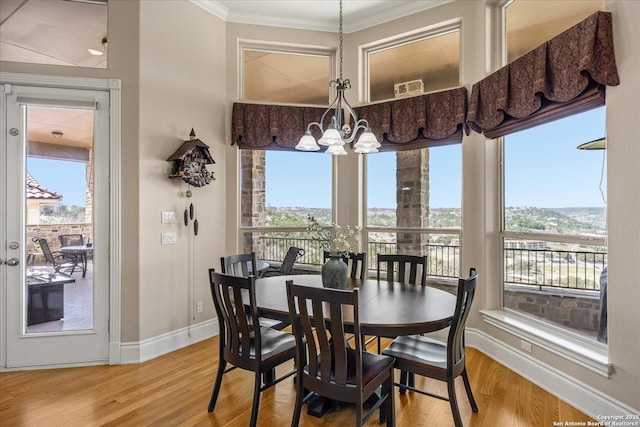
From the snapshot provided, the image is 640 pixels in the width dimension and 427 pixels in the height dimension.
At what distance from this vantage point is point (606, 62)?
2.23m

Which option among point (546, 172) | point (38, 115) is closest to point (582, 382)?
point (546, 172)

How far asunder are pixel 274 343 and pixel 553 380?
6.89ft

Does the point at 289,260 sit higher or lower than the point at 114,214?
lower

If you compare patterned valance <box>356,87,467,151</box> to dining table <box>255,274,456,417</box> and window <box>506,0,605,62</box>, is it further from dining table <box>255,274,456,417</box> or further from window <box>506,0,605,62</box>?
dining table <box>255,274,456,417</box>

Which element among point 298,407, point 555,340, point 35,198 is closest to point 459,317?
point 298,407

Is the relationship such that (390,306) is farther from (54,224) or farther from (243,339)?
(54,224)

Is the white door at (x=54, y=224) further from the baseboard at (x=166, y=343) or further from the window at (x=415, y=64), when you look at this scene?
the window at (x=415, y=64)

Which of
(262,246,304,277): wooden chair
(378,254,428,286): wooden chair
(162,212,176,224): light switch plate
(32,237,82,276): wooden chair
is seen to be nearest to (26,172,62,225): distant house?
(32,237,82,276): wooden chair

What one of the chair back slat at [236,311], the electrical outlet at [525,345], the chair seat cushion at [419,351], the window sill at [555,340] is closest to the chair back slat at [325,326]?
the chair back slat at [236,311]

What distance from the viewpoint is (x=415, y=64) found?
13.4 feet

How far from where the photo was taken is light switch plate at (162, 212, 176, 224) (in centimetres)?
355

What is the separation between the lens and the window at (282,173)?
436cm

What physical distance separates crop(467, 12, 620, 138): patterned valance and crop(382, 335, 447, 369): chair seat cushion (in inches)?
75.4

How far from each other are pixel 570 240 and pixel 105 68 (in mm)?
4204
